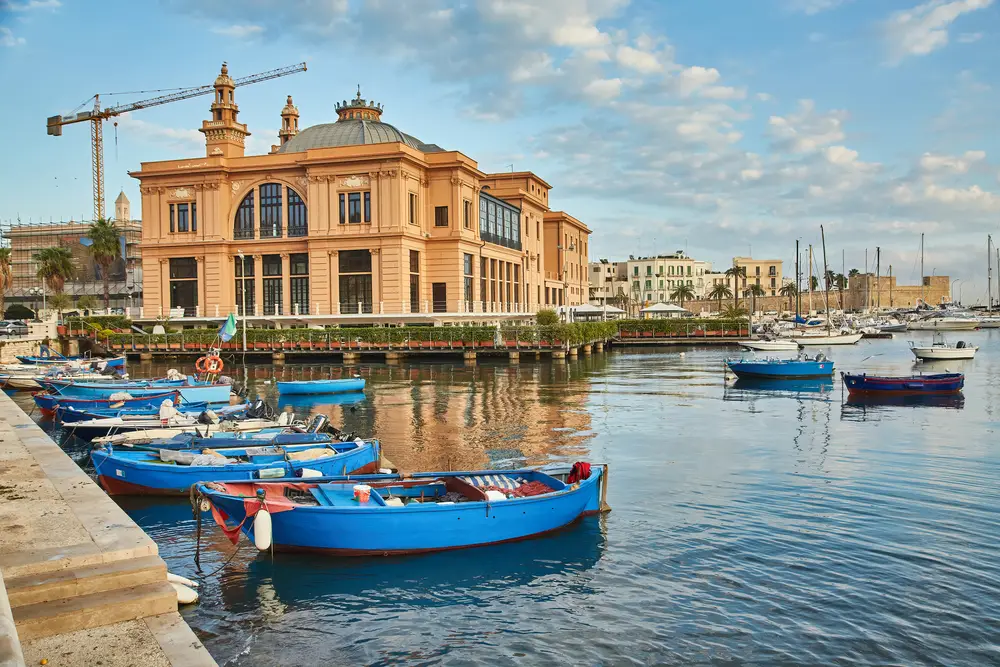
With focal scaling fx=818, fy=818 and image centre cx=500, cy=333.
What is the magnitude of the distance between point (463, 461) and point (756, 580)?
1135cm

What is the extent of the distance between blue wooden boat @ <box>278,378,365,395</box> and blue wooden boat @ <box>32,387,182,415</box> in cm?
938

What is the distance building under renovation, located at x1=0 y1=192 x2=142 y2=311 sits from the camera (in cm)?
12094

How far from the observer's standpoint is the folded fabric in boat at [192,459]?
19.0 m

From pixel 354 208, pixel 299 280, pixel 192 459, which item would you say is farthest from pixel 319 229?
pixel 192 459

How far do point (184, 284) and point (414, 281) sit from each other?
21.4m

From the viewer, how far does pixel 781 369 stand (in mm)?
47750

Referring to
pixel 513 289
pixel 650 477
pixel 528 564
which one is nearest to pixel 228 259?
pixel 513 289

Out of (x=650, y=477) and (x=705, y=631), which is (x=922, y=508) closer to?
(x=650, y=477)

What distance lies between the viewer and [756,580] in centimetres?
1379

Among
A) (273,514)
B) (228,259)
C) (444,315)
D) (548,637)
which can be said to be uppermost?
(228,259)

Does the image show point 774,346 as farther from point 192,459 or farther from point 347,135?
point 192,459

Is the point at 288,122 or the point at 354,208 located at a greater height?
the point at 288,122

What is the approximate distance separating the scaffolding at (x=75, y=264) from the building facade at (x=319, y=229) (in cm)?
4684

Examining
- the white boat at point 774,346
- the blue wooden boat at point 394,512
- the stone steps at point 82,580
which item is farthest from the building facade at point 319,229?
the stone steps at point 82,580
